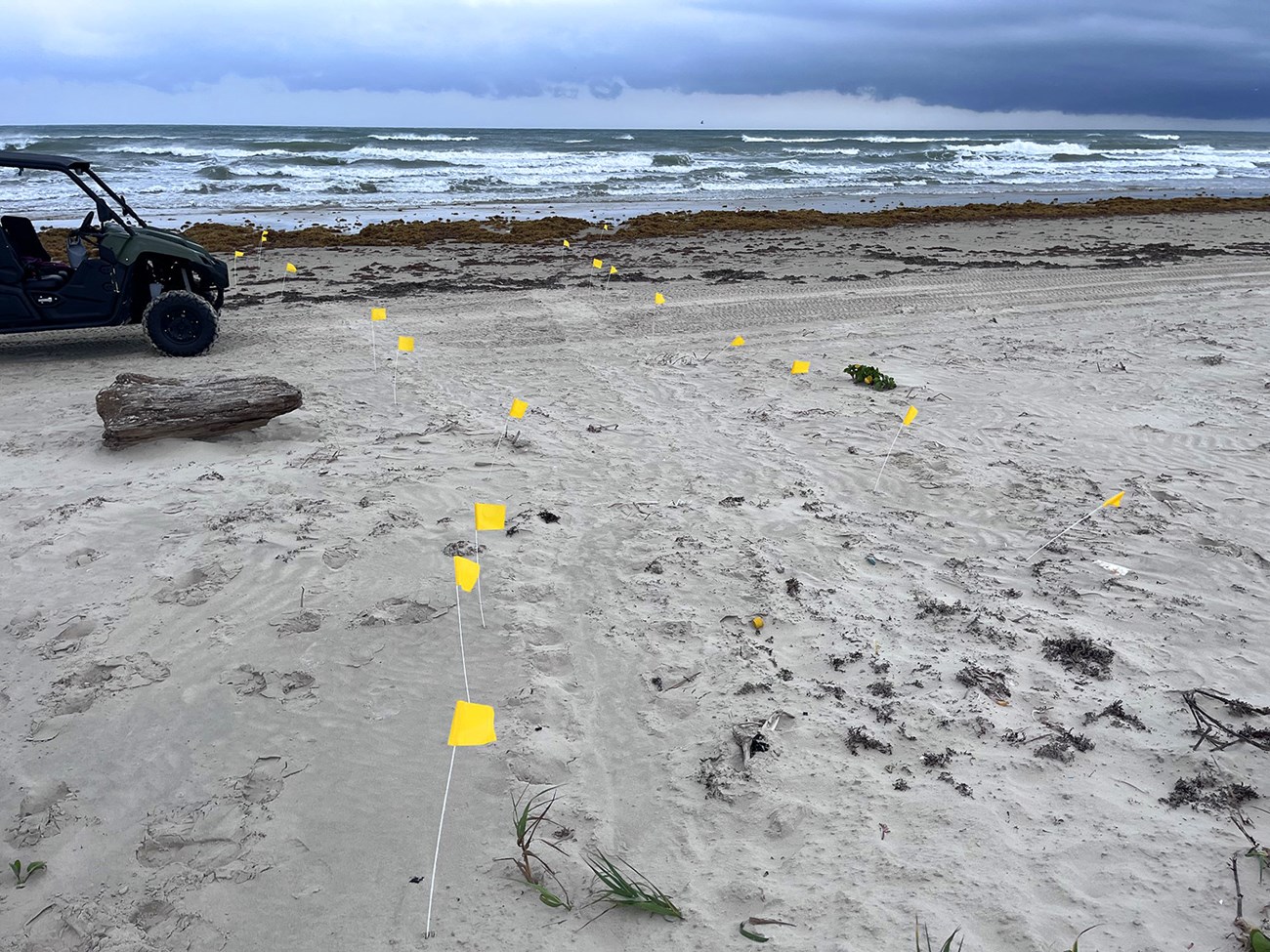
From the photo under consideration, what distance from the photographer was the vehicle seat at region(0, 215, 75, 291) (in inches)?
304

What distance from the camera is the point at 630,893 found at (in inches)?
98.4

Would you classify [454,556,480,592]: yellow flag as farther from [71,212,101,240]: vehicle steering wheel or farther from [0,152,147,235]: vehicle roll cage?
[71,212,101,240]: vehicle steering wheel

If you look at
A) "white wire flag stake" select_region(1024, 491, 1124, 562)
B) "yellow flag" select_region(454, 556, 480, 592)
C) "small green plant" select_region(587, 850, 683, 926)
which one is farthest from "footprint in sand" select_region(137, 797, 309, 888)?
"white wire flag stake" select_region(1024, 491, 1124, 562)

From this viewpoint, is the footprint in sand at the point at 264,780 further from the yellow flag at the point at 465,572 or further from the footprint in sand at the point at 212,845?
the yellow flag at the point at 465,572

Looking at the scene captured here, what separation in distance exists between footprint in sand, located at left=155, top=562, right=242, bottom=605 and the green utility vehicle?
16.0 feet

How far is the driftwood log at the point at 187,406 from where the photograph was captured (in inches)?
217

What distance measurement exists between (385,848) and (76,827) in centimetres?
106

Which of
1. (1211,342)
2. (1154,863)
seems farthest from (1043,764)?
(1211,342)

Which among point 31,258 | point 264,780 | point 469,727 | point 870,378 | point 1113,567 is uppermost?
point 31,258

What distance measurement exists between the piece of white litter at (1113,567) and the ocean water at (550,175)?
1795 cm

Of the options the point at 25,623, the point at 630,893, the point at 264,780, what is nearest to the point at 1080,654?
the point at 630,893

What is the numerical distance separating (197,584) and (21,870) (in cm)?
170

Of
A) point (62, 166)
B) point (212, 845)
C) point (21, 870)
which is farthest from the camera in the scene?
point (62, 166)

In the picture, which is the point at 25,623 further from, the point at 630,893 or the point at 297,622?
the point at 630,893
